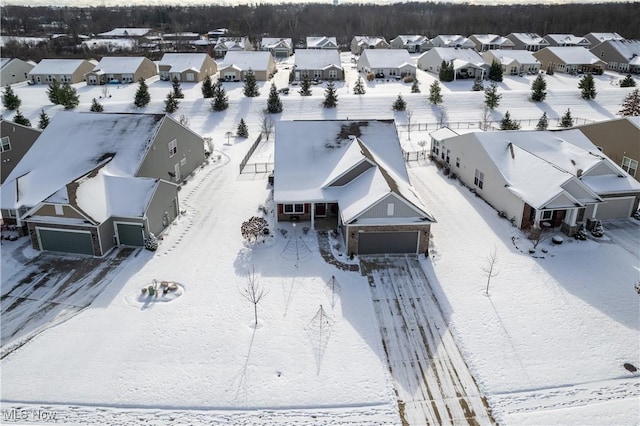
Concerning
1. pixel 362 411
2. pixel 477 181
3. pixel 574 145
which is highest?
pixel 574 145

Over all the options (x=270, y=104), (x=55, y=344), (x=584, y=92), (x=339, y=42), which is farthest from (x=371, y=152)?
(x=339, y=42)

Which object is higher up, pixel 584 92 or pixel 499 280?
pixel 584 92

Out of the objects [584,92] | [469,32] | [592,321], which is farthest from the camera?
[469,32]

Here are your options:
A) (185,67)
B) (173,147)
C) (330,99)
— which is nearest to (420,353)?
(173,147)

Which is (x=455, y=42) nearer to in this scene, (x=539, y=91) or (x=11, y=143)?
(x=539, y=91)

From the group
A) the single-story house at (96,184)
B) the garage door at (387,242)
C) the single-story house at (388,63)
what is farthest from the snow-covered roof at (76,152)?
the single-story house at (388,63)

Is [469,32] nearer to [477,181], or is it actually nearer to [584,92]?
[584,92]

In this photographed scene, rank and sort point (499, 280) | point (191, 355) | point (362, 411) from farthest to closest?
point (499, 280)
point (191, 355)
point (362, 411)
